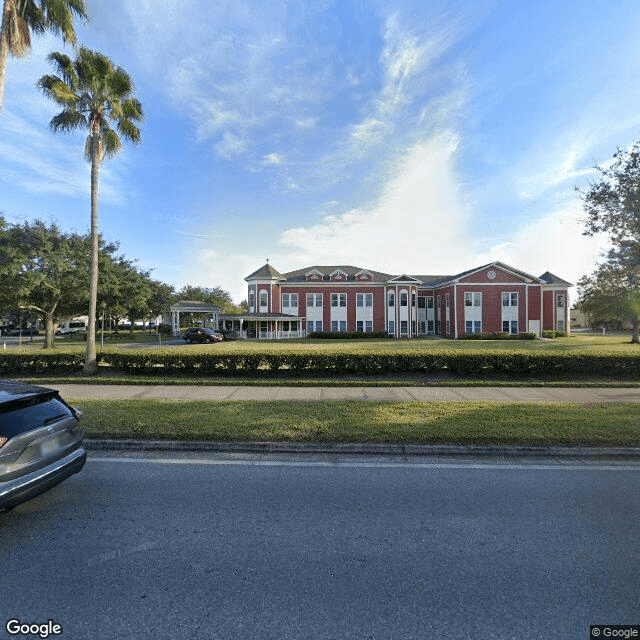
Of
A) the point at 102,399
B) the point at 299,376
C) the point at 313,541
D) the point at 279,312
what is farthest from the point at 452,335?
the point at 313,541

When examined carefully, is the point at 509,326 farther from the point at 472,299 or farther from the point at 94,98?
the point at 94,98

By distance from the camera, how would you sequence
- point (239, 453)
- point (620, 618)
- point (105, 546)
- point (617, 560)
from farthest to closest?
point (239, 453)
point (105, 546)
point (617, 560)
point (620, 618)

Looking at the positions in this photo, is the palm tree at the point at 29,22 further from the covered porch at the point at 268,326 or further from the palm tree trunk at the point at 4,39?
the covered porch at the point at 268,326

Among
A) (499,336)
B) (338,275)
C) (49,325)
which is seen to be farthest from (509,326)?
(49,325)

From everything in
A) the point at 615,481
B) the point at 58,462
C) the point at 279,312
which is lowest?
the point at 615,481

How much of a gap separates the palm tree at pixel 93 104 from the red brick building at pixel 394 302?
27923 mm

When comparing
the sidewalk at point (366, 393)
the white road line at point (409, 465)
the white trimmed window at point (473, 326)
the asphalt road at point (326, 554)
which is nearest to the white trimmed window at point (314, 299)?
the white trimmed window at point (473, 326)

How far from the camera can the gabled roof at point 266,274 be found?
139 feet

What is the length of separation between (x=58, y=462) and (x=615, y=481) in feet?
20.6

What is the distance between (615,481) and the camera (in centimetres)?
447

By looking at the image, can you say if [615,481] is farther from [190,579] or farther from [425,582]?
[190,579]

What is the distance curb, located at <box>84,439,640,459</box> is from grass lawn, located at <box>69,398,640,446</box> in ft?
0.49

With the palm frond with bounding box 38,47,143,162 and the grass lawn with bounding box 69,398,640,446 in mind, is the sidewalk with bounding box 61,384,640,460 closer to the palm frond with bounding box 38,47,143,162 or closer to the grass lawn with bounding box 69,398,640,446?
the grass lawn with bounding box 69,398,640,446

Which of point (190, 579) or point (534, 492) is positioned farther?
point (534, 492)
